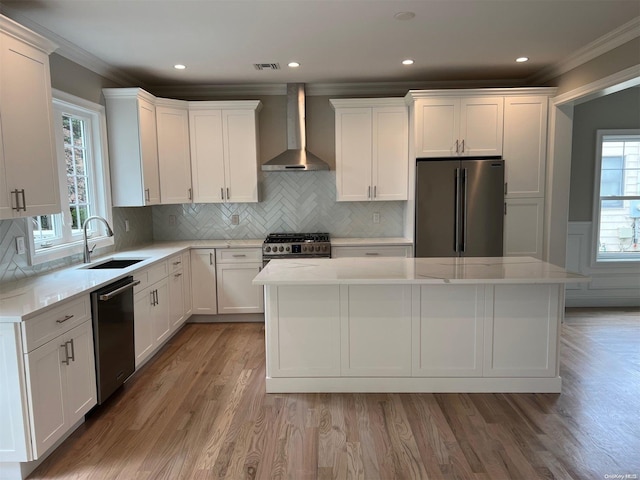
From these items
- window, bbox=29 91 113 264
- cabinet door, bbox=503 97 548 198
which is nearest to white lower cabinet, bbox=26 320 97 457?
window, bbox=29 91 113 264

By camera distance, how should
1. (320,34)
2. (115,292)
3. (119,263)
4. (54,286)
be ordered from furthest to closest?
(119,263), (320,34), (115,292), (54,286)

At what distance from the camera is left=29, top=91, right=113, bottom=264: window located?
3.24 metres

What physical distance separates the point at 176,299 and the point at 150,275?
0.67 metres

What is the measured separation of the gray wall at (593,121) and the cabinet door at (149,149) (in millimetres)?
4816

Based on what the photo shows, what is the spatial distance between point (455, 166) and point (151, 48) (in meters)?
3.03

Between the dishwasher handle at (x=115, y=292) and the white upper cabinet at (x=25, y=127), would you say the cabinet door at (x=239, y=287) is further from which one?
the white upper cabinet at (x=25, y=127)

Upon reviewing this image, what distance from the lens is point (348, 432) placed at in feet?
8.30

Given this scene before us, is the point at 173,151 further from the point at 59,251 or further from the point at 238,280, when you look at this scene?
the point at 59,251

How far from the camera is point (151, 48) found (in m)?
3.50

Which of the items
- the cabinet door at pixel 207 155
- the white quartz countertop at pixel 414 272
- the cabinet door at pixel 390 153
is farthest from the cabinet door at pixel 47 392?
the cabinet door at pixel 390 153

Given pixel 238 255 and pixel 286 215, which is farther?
pixel 286 215

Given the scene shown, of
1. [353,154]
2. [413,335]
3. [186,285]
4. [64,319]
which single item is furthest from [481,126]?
[64,319]

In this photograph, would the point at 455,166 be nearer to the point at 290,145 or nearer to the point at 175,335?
the point at 290,145

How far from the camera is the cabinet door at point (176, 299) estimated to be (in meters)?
4.03
